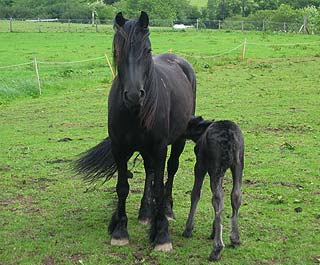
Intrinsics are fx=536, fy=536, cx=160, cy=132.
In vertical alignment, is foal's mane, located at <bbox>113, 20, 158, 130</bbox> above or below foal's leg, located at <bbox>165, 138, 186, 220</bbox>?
above

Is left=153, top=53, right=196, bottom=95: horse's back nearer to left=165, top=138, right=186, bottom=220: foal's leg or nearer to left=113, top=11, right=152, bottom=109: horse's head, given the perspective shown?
left=165, top=138, right=186, bottom=220: foal's leg

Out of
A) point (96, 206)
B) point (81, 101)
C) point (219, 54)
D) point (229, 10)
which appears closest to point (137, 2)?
point (229, 10)

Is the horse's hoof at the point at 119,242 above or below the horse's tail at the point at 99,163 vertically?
below

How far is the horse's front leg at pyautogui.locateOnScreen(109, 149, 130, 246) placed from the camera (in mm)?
6039

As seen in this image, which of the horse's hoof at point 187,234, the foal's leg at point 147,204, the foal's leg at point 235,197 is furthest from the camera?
the foal's leg at point 147,204

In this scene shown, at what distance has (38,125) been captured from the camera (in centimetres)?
1402

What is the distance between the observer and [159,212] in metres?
6.15

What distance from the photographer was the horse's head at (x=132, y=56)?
5098mm

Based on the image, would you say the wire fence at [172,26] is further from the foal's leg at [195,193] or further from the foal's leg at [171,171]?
the foal's leg at [195,193]

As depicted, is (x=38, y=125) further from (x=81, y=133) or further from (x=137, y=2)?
(x=137, y=2)

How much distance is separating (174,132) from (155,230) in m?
1.22

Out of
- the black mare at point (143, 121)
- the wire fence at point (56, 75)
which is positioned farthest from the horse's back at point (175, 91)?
the wire fence at point (56, 75)

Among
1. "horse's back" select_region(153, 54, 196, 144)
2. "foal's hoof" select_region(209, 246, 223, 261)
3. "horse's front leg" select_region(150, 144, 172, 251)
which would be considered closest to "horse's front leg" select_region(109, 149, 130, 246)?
"horse's front leg" select_region(150, 144, 172, 251)

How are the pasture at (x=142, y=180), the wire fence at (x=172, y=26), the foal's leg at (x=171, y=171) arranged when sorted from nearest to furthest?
1. the pasture at (x=142, y=180)
2. the foal's leg at (x=171, y=171)
3. the wire fence at (x=172, y=26)
